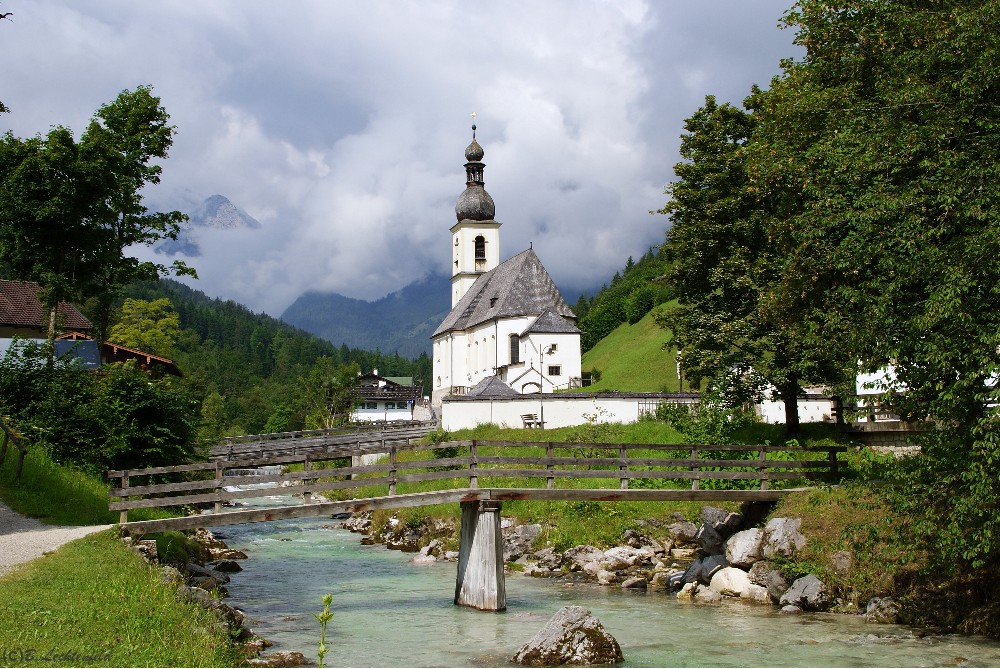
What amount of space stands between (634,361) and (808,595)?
6832 cm

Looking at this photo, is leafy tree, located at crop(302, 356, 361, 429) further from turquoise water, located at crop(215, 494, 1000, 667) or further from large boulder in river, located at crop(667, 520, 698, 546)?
turquoise water, located at crop(215, 494, 1000, 667)

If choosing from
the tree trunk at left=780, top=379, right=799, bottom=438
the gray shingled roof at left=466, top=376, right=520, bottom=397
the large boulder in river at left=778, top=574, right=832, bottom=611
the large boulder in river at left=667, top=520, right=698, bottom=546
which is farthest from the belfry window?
the large boulder in river at left=778, top=574, right=832, bottom=611

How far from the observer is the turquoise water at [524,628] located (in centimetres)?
1528

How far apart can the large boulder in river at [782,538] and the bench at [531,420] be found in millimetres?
22828

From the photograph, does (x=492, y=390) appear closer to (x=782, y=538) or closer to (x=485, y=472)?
(x=782, y=538)

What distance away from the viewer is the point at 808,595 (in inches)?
779

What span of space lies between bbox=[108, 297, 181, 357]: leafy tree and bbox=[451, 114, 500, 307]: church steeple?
88.9 ft

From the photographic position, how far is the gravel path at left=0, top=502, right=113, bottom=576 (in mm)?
15051

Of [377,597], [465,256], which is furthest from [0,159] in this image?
[465,256]

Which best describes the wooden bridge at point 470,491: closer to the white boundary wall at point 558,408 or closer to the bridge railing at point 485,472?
the bridge railing at point 485,472

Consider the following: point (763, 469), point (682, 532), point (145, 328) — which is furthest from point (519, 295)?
point (763, 469)

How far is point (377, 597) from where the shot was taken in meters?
21.7

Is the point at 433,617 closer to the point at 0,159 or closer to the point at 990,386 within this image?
the point at 990,386

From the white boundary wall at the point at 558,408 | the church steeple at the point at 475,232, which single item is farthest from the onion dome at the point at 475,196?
the white boundary wall at the point at 558,408
